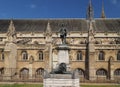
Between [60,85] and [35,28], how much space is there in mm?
39482

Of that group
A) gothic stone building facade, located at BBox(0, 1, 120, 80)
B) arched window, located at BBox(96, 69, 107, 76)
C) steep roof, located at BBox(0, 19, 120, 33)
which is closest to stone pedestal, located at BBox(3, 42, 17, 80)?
gothic stone building facade, located at BBox(0, 1, 120, 80)

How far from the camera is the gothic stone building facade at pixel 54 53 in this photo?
2000 inches

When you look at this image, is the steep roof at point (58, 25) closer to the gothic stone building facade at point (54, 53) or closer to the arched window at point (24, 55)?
the gothic stone building facade at point (54, 53)

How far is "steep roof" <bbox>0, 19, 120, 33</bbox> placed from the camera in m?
61.0

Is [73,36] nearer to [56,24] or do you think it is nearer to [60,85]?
[56,24]

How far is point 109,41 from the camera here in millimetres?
59031

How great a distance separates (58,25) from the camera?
63188mm

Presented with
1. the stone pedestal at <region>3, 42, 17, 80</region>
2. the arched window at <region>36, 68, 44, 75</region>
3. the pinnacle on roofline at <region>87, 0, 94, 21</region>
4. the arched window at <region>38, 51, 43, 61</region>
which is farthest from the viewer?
the pinnacle on roofline at <region>87, 0, 94, 21</region>

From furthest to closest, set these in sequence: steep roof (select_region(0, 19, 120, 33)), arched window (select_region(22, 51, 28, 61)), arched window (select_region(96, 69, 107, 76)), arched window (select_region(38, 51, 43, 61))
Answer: steep roof (select_region(0, 19, 120, 33)), arched window (select_region(22, 51, 28, 61)), arched window (select_region(38, 51, 43, 61)), arched window (select_region(96, 69, 107, 76))

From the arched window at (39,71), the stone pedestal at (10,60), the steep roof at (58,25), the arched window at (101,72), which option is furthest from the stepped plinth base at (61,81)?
the steep roof at (58,25)

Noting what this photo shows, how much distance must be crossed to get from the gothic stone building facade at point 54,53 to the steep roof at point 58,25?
2.46ft

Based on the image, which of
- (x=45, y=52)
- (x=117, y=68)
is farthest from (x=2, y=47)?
(x=117, y=68)

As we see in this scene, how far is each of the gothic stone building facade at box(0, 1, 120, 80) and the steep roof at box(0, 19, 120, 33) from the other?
0.75 m

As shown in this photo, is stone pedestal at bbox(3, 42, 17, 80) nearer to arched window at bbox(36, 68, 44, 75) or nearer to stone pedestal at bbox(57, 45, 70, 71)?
arched window at bbox(36, 68, 44, 75)
